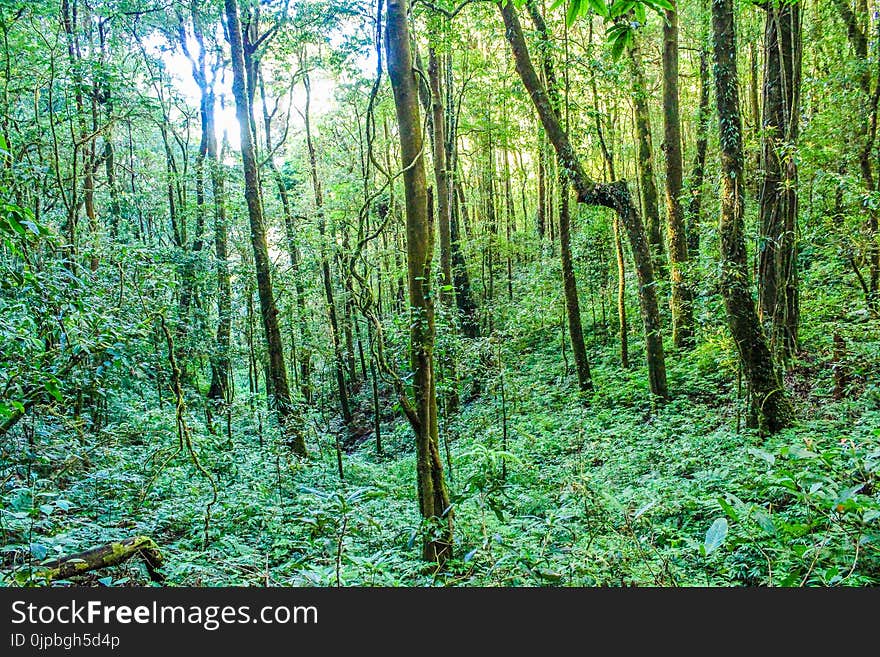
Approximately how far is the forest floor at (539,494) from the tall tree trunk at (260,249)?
518 millimetres

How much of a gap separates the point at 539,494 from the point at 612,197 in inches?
199

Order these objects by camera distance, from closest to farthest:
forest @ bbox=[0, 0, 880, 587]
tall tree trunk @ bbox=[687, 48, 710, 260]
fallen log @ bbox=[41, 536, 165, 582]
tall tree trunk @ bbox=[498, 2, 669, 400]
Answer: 1. fallen log @ bbox=[41, 536, 165, 582]
2. forest @ bbox=[0, 0, 880, 587]
3. tall tree trunk @ bbox=[498, 2, 669, 400]
4. tall tree trunk @ bbox=[687, 48, 710, 260]

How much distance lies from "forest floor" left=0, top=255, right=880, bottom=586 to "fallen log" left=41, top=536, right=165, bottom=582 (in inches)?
9.9

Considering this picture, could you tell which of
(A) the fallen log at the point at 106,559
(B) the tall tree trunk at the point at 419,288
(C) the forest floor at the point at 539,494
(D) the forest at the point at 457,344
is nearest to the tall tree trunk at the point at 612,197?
(D) the forest at the point at 457,344

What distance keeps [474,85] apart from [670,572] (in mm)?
15097

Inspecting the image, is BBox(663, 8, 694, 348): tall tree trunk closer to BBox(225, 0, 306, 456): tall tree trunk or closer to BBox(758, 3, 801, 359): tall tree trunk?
BBox(758, 3, 801, 359): tall tree trunk

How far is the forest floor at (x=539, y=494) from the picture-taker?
3746 millimetres

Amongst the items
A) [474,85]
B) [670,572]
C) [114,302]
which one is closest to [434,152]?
[474,85]

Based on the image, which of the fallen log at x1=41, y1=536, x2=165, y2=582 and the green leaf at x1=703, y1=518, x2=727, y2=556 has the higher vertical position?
the green leaf at x1=703, y1=518, x2=727, y2=556

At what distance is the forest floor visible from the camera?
375 centimetres

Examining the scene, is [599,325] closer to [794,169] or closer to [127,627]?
[794,169]

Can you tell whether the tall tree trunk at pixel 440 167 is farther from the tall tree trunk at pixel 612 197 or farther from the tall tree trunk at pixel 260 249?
the tall tree trunk at pixel 260 249

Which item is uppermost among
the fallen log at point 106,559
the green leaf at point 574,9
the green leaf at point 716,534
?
the green leaf at point 574,9

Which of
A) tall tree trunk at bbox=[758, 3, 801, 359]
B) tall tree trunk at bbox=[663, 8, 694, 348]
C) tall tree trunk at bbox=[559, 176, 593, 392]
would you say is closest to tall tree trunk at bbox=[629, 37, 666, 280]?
tall tree trunk at bbox=[663, 8, 694, 348]
